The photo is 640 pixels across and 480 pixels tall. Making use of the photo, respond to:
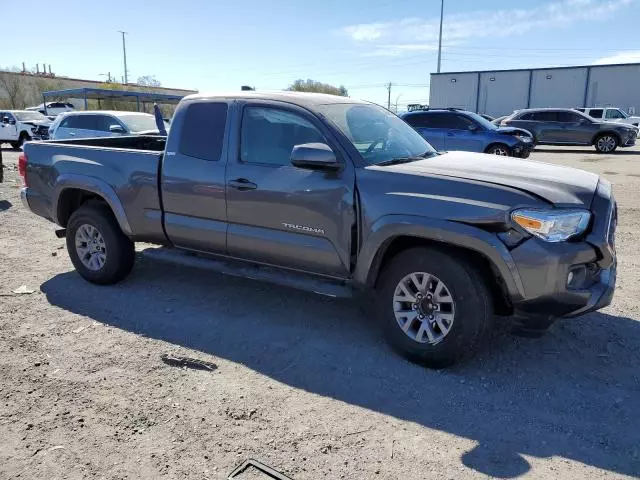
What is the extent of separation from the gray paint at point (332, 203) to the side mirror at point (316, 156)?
94 millimetres

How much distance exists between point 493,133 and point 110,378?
1331 centimetres

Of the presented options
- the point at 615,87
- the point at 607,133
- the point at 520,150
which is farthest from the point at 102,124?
the point at 615,87

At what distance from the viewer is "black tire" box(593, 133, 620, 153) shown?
2095cm

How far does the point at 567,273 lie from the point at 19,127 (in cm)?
2343

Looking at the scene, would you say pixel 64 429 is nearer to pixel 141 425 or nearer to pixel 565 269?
pixel 141 425

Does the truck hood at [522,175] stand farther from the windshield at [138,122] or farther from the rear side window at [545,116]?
the rear side window at [545,116]

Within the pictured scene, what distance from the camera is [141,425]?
3.09m

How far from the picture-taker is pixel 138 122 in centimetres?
1402

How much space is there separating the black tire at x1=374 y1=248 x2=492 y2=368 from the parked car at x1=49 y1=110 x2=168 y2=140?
1105 cm

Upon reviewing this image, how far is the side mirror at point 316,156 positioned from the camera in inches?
148

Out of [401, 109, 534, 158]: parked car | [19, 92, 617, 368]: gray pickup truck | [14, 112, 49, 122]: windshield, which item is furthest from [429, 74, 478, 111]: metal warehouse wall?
[19, 92, 617, 368]: gray pickup truck

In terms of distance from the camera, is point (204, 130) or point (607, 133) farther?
point (607, 133)

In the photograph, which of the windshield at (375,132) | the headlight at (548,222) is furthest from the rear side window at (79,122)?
the headlight at (548,222)

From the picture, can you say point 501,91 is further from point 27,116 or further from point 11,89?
point 11,89
